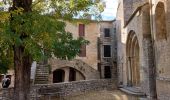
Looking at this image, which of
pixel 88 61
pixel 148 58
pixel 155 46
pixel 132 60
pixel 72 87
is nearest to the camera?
pixel 155 46

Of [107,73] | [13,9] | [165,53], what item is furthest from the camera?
[107,73]

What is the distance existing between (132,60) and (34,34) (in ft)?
54.6

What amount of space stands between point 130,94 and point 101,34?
17926mm

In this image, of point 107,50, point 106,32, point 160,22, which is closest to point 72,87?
point 160,22

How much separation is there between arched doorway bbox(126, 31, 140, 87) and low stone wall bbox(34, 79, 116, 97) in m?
2.21

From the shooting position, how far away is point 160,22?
15.3 m

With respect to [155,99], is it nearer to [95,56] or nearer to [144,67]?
[144,67]

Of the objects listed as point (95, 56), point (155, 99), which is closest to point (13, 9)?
point (155, 99)

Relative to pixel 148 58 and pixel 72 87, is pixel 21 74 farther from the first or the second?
pixel 72 87

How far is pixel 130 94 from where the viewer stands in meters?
19.7

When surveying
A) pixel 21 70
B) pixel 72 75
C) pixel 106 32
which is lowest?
pixel 72 75

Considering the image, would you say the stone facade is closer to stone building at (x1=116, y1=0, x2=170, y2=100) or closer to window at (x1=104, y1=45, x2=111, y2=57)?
window at (x1=104, y1=45, x2=111, y2=57)

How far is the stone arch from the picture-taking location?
15.0 m

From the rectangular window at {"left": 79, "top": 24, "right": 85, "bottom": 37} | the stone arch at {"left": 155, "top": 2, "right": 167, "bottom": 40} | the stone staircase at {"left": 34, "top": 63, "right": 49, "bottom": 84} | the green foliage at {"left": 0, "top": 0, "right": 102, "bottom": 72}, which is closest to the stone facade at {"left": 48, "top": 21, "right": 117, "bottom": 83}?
the rectangular window at {"left": 79, "top": 24, "right": 85, "bottom": 37}
